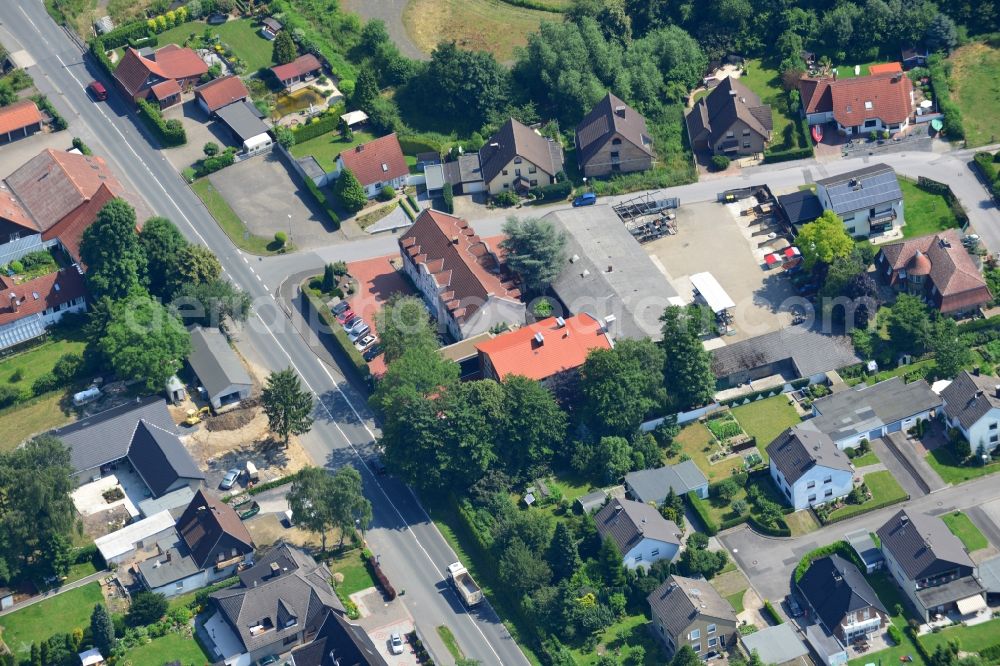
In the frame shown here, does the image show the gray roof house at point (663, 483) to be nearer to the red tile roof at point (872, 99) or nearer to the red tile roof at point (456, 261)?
the red tile roof at point (456, 261)

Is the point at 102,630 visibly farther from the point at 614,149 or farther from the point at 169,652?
the point at 614,149

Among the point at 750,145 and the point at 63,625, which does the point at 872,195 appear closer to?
the point at 750,145

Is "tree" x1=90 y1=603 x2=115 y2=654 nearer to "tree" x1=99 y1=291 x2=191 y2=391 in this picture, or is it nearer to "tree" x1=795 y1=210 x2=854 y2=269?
"tree" x1=99 y1=291 x2=191 y2=391

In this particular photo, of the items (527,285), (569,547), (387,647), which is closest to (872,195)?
(527,285)

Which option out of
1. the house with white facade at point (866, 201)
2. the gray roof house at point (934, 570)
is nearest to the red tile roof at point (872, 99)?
the house with white facade at point (866, 201)

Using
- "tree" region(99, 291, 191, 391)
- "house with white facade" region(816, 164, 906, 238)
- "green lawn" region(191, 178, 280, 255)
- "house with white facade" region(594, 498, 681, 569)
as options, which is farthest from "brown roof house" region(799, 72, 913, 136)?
"tree" region(99, 291, 191, 391)

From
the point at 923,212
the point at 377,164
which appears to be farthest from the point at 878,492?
the point at 377,164

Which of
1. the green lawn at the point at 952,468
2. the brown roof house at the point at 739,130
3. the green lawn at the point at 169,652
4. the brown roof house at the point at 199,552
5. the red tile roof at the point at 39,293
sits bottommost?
the green lawn at the point at 169,652
